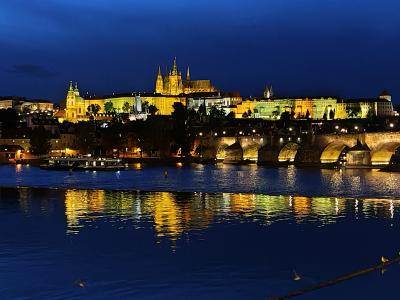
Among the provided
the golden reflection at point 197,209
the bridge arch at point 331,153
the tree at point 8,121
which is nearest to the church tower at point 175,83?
the tree at point 8,121

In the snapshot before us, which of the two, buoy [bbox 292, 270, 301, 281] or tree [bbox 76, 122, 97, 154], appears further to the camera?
tree [bbox 76, 122, 97, 154]

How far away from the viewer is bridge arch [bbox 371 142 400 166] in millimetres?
52537

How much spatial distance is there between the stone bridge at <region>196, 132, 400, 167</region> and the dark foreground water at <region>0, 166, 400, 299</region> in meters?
23.1

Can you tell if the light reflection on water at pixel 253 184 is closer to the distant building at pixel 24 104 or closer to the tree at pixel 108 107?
the tree at pixel 108 107

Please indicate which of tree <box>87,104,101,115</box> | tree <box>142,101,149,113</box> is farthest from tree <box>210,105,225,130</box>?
tree <box>87,104,101,115</box>

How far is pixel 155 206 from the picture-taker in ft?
81.9

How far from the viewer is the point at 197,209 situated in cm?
2388

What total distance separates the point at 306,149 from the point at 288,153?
6085 millimetres

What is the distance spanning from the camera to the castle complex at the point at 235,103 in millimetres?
118538

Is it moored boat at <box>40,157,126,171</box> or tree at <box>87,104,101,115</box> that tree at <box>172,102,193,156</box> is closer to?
moored boat at <box>40,157,126,171</box>

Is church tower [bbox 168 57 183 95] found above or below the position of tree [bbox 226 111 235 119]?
above

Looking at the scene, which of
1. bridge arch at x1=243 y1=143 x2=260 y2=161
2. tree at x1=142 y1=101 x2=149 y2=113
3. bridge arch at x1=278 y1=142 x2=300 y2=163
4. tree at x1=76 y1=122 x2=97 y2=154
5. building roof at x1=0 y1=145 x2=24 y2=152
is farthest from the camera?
tree at x1=142 y1=101 x2=149 y2=113

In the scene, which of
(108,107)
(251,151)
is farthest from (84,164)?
(108,107)

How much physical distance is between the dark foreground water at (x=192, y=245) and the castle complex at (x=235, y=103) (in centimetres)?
9046
